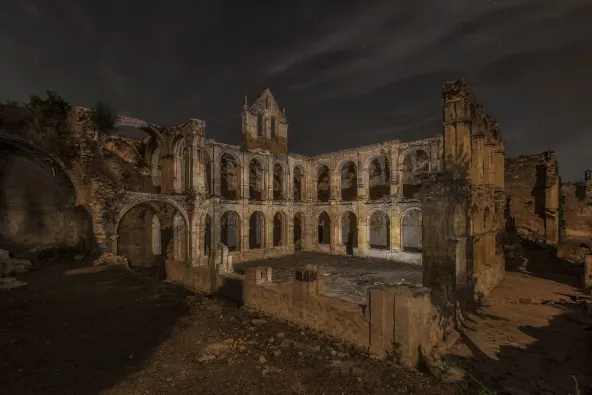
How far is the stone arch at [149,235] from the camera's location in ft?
64.5

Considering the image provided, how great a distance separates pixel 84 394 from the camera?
14.3 ft

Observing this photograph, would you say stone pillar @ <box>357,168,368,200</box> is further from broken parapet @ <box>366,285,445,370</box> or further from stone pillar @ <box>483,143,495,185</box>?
broken parapet @ <box>366,285,445,370</box>

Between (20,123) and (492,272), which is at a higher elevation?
(20,123)

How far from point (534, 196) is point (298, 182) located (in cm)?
2048

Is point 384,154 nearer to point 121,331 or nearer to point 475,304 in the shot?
point 475,304

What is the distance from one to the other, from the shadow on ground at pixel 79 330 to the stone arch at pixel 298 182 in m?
18.8

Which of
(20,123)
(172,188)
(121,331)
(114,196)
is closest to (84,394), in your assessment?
(121,331)

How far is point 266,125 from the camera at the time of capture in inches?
1104

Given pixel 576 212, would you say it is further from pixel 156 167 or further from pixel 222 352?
pixel 156 167

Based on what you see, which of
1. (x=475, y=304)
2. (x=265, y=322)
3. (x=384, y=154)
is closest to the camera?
(x=265, y=322)

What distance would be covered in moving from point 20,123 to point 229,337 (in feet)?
50.1

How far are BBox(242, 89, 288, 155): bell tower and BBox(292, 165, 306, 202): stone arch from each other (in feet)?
7.97

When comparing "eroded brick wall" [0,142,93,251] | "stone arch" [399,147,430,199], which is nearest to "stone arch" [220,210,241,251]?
"eroded brick wall" [0,142,93,251]

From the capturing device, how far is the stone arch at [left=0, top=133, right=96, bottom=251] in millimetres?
16594
